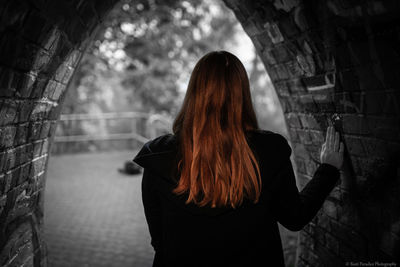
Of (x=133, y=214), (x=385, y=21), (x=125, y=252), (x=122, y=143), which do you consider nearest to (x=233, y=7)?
(x=385, y=21)

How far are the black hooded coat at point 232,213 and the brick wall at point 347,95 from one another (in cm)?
45

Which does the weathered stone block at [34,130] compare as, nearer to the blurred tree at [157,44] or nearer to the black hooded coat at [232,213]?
the black hooded coat at [232,213]

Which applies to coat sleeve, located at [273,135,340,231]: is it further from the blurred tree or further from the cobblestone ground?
the blurred tree

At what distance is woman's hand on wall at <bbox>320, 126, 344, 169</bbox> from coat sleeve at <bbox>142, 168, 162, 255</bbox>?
1.08m

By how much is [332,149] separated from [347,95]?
14.5 inches

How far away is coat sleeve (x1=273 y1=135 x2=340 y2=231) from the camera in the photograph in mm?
1627

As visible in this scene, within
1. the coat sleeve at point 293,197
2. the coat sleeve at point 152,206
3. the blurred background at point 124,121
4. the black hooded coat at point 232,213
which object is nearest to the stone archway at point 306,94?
the coat sleeve at point 293,197

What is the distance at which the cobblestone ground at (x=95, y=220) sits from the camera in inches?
173

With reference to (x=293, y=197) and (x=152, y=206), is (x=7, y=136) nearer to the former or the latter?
(x=152, y=206)

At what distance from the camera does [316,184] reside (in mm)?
1815

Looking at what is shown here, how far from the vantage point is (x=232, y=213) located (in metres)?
1.62

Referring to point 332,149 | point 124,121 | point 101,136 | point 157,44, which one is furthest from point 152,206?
point 124,121

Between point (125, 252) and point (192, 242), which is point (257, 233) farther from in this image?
point (125, 252)

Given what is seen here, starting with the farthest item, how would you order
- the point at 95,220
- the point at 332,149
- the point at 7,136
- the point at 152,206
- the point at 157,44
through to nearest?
the point at 157,44 < the point at 95,220 < the point at 332,149 < the point at 152,206 < the point at 7,136
